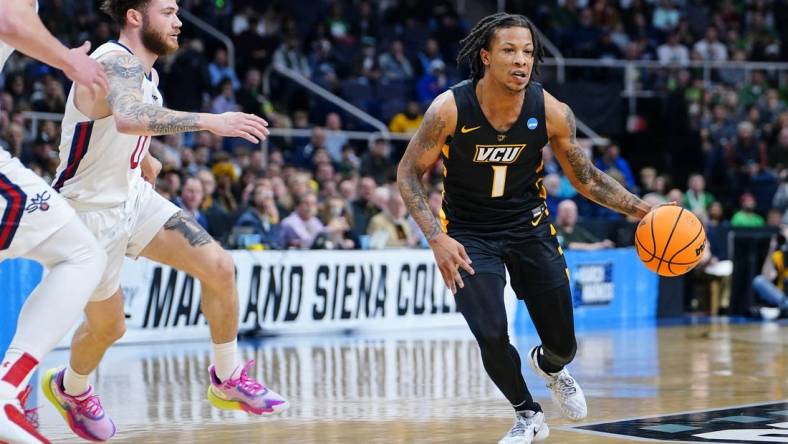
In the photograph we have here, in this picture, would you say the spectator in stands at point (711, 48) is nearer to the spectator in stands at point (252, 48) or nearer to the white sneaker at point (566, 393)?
the spectator in stands at point (252, 48)

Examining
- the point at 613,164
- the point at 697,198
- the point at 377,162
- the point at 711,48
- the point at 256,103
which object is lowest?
the point at 697,198

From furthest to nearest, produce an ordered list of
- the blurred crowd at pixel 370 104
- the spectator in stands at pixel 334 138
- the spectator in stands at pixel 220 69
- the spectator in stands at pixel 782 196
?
1. the spectator in stands at pixel 782 196
2. the spectator in stands at pixel 334 138
3. the spectator in stands at pixel 220 69
4. the blurred crowd at pixel 370 104

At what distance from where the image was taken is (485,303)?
638 centimetres

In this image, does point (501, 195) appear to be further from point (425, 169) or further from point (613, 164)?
point (613, 164)

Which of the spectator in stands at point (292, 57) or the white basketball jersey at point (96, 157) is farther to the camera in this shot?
the spectator in stands at point (292, 57)

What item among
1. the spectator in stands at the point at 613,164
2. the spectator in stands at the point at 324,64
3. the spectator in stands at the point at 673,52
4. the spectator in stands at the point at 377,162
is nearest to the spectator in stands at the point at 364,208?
the spectator in stands at the point at 377,162

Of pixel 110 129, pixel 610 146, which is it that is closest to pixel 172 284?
pixel 110 129

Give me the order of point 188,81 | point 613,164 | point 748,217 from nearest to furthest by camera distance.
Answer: point 188,81, point 748,217, point 613,164

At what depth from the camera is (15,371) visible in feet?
16.8

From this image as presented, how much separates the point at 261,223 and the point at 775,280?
7.36m

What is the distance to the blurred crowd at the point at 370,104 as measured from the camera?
15078mm

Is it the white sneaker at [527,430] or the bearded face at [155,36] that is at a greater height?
the bearded face at [155,36]

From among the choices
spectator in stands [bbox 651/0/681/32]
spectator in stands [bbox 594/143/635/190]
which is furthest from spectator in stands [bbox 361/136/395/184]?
spectator in stands [bbox 651/0/681/32]

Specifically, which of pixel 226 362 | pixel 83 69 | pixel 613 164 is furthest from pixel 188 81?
pixel 83 69
